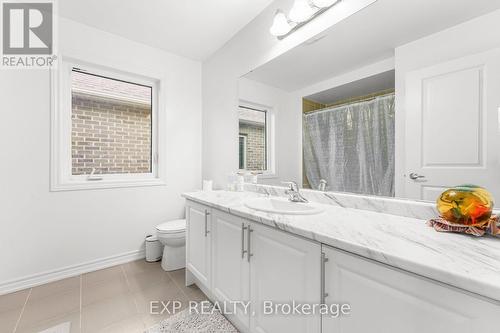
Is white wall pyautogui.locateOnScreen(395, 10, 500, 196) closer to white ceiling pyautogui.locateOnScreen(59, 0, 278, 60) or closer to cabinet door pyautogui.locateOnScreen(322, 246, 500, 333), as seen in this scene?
cabinet door pyautogui.locateOnScreen(322, 246, 500, 333)

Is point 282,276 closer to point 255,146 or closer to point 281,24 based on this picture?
point 255,146

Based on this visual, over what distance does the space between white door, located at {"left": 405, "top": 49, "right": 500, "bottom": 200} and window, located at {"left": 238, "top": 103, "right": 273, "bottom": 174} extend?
102 cm

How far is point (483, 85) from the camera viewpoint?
882mm

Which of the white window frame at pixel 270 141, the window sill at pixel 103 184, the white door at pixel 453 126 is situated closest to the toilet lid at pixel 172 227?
the window sill at pixel 103 184

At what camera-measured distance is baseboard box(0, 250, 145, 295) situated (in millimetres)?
1838

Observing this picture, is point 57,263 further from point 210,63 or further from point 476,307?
point 476,307

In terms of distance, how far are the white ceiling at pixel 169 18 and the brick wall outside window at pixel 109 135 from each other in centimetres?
71

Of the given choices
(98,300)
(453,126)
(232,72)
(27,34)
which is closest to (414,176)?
(453,126)

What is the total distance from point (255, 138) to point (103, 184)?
1606 mm

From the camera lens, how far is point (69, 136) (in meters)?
2.16

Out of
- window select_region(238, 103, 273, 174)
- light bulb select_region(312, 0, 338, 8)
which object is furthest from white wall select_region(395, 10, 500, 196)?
window select_region(238, 103, 273, 174)

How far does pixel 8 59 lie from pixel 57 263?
5.87ft

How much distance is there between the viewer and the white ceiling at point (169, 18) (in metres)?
1.89

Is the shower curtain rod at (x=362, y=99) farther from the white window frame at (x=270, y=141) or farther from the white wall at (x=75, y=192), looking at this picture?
the white wall at (x=75, y=192)
